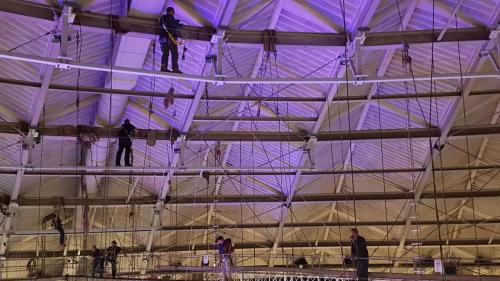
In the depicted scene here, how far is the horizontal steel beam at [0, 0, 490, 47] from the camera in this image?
18.2 metres

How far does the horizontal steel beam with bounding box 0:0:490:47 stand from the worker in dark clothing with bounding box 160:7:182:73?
1.25m

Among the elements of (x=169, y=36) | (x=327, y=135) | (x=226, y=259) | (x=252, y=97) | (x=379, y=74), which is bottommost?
(x=226, y=259)

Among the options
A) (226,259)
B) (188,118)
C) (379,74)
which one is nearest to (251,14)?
(188,118)

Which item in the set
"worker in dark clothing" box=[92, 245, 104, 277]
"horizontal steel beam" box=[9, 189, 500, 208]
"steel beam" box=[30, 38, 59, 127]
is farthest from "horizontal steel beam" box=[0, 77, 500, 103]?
"horizontal steel beam" box=[9, 189, 500, 208]

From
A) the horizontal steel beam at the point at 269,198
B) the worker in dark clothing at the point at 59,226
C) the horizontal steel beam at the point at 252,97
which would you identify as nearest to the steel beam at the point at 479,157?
the horizontal steel beam at the point at 269,198

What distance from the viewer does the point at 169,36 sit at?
56.6ft

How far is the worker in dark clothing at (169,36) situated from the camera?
1730cm

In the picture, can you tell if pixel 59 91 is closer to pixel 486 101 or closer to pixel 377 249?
pixel 486 101

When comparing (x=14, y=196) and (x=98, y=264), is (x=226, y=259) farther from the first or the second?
(x=14, y=196)

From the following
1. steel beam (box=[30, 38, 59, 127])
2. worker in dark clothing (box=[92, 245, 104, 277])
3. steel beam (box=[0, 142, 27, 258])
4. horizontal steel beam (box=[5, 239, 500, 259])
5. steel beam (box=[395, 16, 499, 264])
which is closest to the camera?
steel beam (box=[30, 38, 59, 127])

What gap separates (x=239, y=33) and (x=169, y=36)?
385cm

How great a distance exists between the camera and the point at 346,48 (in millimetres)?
21047

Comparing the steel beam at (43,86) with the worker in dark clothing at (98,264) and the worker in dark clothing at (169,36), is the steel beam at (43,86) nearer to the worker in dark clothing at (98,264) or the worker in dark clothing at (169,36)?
the worker in dark clothing at (169,36)

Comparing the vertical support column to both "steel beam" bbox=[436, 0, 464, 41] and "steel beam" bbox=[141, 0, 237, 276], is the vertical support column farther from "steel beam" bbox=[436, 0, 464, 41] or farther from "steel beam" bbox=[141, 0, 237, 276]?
"steel beam" bbox=[436, 0, 464, 41]
